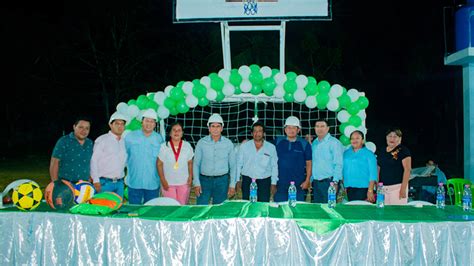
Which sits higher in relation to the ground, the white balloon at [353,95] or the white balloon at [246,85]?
the white balloon at [246,85]

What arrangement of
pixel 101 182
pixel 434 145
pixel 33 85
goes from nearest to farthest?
1. pixel 101 182
2. pixel 434 145
3. pixel 33 85

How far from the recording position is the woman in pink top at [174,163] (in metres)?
5.18

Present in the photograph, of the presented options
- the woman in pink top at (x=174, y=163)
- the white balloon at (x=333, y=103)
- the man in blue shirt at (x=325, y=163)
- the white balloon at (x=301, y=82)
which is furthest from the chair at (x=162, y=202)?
the white balloon at (x=333, y=103)

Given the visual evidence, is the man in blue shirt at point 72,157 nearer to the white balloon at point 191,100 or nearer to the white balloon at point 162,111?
the white balloon at point 162,111

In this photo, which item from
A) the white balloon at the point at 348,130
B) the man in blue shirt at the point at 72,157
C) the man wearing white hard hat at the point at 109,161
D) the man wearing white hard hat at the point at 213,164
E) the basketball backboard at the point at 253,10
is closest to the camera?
the man in blue shirt at the point at 72,157

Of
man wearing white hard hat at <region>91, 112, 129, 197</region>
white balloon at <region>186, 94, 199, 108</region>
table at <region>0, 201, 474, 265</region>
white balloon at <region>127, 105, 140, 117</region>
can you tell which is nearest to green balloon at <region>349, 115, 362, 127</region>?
white balloon at <region>186, 94, 199, 108</region>

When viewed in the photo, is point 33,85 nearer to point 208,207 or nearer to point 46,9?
point 46,9

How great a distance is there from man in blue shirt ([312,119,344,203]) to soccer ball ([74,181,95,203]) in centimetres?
257

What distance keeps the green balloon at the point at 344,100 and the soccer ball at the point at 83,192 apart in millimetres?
3464

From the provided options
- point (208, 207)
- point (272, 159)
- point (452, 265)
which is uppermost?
point (272, 159)

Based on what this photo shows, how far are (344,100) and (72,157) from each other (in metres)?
3.43

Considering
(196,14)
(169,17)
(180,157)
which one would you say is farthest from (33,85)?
(180,157)

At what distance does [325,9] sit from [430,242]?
404 cm

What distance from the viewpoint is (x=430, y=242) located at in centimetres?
347
